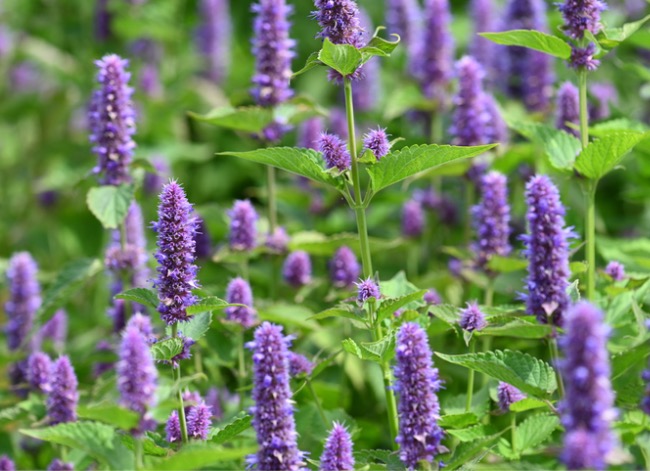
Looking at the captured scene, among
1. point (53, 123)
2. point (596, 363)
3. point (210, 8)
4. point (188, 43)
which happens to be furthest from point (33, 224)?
point (596, 363)

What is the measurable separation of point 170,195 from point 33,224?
4.39m

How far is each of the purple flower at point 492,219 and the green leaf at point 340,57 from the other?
99cm

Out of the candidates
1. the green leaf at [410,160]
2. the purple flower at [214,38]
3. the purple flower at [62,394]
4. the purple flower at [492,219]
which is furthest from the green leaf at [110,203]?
the purple flower at [214,38]

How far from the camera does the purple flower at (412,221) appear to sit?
461cm

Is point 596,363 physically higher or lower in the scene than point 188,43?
lower

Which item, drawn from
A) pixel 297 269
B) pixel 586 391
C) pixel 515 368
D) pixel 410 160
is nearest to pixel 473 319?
pixel 515 368

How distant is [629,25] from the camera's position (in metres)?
2.91

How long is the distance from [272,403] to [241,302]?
968 millimetres

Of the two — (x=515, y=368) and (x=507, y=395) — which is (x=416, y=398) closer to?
(x=515, y=368)

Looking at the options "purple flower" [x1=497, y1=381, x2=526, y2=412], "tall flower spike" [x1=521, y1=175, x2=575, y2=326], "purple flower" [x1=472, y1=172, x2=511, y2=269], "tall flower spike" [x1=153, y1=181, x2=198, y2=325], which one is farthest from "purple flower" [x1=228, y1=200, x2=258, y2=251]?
"tall flower spike" [x1=521, y1=175, x2=575, y2=326]

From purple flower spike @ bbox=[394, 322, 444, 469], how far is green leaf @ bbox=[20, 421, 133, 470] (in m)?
0.68

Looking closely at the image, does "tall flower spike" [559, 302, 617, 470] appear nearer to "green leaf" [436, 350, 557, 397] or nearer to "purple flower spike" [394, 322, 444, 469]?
"purple flower spike" [394, 322, 444, 469]

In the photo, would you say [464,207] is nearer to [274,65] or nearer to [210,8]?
[274,65]

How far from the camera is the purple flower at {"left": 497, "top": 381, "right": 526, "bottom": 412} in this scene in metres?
2.74
